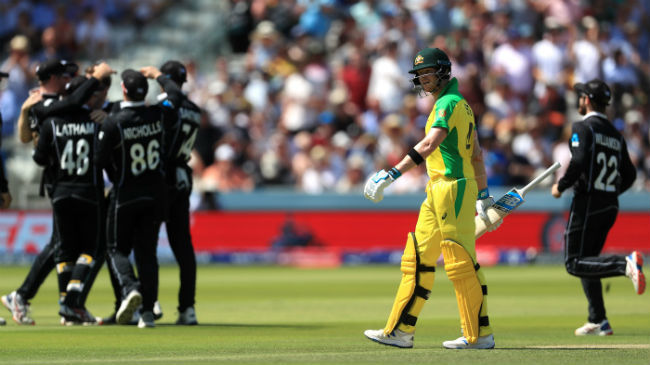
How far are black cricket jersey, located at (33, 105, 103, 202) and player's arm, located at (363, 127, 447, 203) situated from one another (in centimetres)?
364

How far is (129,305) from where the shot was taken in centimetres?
1091

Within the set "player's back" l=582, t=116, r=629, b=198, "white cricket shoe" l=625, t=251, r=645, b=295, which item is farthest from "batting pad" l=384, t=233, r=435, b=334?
"player's back" l=582, t=116, r=629, b=198

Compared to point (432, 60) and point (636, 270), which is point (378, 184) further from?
point (636, 270)

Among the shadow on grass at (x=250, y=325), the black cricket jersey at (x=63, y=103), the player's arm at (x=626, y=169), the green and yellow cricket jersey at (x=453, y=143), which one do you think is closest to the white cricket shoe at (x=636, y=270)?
the player's arm at (x=626, y=169)

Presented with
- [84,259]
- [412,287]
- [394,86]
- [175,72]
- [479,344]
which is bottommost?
[479,344]

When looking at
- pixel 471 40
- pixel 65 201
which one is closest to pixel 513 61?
pixel 471 40

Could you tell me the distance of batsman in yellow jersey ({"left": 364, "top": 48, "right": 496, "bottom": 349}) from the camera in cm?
916

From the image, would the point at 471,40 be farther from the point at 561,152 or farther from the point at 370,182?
the point at 370,182

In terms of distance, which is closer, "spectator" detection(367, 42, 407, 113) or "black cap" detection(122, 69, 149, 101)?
"black cap" detection(122, 69, 149, 101)

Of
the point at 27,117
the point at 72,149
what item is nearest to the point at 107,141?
the point at 72,149

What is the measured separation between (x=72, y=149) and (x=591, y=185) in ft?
15.6

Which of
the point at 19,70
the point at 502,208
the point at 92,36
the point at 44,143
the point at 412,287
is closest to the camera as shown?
the point at 412,287

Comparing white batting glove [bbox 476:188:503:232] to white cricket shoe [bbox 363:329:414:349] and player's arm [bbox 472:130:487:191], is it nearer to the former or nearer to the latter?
player's arm [bbox 472:130:487:191]

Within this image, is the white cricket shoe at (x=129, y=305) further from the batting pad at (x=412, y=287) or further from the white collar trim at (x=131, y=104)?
the batting pad at (x=412, y=287)
